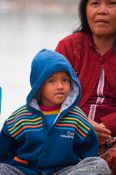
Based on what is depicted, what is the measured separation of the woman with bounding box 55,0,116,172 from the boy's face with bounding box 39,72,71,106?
1.02ft

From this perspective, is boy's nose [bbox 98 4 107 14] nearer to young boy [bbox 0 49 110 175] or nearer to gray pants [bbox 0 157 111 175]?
young boy [bbox 0 49 110 175]

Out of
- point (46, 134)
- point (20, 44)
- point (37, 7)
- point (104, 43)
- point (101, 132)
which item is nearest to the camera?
point (46, 134)

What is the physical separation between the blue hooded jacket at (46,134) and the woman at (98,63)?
0.26 m

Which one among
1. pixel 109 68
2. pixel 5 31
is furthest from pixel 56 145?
pixel 5 31

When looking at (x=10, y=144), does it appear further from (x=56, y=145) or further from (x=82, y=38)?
(x=82, y=38)

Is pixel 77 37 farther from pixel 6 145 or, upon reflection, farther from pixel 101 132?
pixel 6 145

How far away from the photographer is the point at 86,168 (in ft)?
7.79

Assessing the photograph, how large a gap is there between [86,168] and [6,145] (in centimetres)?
41

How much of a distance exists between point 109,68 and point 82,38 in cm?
25

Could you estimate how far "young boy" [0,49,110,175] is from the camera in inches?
98.3

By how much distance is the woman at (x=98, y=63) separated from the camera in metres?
2.91

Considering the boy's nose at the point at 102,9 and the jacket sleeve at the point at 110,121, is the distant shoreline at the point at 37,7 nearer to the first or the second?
the boy's nose at the point at 102,9

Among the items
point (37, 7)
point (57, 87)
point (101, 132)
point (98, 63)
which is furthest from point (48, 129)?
point (37, 7)

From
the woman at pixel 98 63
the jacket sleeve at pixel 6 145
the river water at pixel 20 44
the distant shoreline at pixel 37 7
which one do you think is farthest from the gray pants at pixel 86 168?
the distant shoreline at pixel 37 7
